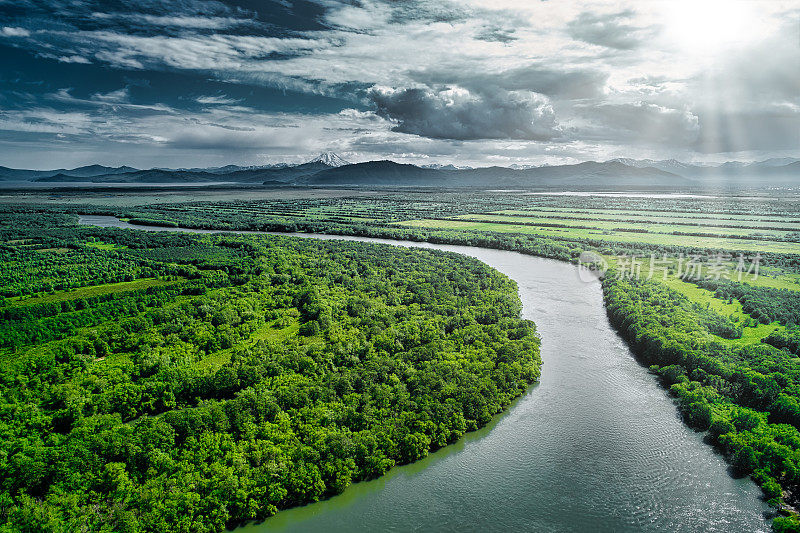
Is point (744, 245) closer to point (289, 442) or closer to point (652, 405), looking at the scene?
point (652, 405)

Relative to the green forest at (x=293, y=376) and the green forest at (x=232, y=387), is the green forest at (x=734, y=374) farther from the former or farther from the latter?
the green forest at (x=232, y=387)

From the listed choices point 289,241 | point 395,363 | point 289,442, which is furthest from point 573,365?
point 289,241

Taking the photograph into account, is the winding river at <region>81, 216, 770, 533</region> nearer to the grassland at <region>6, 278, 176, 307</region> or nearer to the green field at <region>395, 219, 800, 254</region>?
the grassland at <region>6, 278, 176, 307</region>

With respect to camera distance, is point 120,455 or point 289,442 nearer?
point 120,455

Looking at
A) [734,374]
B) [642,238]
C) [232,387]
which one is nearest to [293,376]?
[232,387]

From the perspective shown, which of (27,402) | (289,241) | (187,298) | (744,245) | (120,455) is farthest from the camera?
(289,241)

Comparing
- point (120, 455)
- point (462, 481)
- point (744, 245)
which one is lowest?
point (462, 481)

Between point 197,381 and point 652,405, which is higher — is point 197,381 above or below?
above

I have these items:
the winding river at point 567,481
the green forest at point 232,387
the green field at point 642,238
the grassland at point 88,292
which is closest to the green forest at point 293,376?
the green forest at point 232,387
